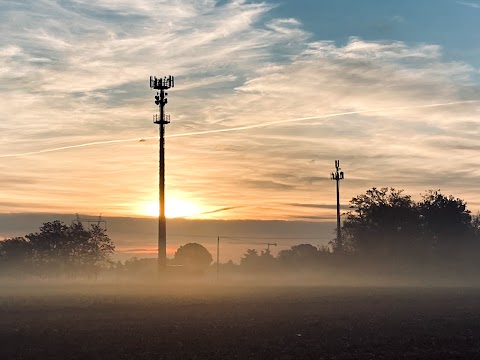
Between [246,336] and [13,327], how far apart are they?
1523 cm

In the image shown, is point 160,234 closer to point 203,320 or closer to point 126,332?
point 203,320

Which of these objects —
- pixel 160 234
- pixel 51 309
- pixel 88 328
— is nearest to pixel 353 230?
pixel 160 234

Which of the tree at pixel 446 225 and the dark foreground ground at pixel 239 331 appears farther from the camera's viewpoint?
the tree at pixel 446 225

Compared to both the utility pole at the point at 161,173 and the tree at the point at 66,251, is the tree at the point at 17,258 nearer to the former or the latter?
the tree at the point at 66,251

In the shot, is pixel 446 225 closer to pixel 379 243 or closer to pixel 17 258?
pixel 379 243

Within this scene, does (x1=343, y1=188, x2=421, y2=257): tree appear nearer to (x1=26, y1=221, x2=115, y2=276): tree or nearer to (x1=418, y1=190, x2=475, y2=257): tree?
(x1=418, y1=190, x2=475, y2=257): tree

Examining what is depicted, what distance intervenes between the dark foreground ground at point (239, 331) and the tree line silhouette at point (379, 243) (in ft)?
249

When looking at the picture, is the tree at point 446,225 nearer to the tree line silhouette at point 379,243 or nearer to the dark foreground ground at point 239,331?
the tree line silhouette at point 379,243

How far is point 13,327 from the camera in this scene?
1646 inches

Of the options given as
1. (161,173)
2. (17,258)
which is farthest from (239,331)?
(17,258)

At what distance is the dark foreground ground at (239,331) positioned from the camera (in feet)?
102

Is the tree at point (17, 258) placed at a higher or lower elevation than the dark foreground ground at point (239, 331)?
higher

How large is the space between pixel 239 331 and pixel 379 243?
4035 inches

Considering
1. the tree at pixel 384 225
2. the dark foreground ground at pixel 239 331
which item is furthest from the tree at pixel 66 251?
the dark foreground ground at pixel 239 331
